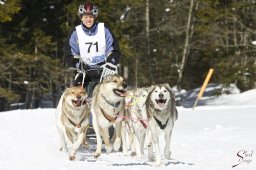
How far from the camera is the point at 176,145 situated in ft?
30.6

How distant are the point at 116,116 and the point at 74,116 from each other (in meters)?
0.63

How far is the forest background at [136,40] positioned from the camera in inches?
882

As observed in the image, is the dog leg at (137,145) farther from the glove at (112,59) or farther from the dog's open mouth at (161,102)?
the glove at (112,59)

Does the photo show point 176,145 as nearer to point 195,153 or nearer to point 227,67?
point 195,153

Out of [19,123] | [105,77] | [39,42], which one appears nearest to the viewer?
[105,77]

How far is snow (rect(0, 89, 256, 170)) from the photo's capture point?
22.7 feet

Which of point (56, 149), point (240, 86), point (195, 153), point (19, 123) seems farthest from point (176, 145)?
point (240, 86)

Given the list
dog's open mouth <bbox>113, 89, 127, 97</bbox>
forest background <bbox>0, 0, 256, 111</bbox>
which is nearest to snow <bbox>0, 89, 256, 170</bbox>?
dog's open mouth <bbox>113, 89, 127, 97</bbox>

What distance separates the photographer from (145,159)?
7.70 meters

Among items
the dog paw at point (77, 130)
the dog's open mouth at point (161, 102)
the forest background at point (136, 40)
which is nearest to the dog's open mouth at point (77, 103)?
the dog paw at point (77, 130)

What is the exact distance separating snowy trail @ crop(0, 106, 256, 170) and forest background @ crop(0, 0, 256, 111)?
8394 millimetres

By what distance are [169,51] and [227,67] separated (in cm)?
553

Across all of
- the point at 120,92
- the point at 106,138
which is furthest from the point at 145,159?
the point at 120,92

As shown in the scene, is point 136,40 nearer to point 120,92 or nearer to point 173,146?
point 173,146
